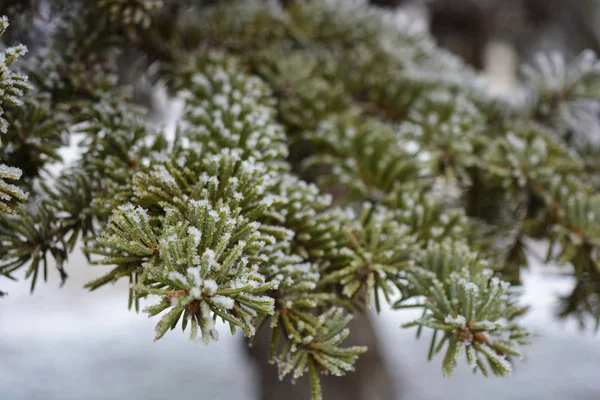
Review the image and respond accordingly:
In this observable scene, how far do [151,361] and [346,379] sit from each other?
115cm

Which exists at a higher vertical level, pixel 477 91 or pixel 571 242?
pixel 477 91

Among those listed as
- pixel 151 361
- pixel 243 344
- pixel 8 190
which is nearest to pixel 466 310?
pixel 8 190

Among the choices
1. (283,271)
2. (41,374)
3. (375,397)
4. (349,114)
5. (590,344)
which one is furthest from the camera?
(590,344)

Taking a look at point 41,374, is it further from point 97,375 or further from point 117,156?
point 117,156

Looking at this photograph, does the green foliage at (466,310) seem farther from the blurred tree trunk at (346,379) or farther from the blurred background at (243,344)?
the blurred background at (243,344)

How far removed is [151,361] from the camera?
1670mm

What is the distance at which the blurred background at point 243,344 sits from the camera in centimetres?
140

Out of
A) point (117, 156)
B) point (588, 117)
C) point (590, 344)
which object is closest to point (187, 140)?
point (117, 156)

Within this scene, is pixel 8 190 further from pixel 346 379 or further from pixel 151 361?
pixel 151 361

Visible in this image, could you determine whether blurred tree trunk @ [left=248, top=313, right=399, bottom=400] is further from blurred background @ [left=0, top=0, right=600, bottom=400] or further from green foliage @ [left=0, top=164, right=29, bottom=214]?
green foliage @ [left=0, top=164, right=29, bottom=214]

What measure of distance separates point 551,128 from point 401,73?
8.9 inches

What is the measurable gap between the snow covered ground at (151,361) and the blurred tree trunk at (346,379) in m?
0.45

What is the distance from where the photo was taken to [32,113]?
1.37 feet

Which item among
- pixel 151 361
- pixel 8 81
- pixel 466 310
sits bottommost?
pixel 151 361
